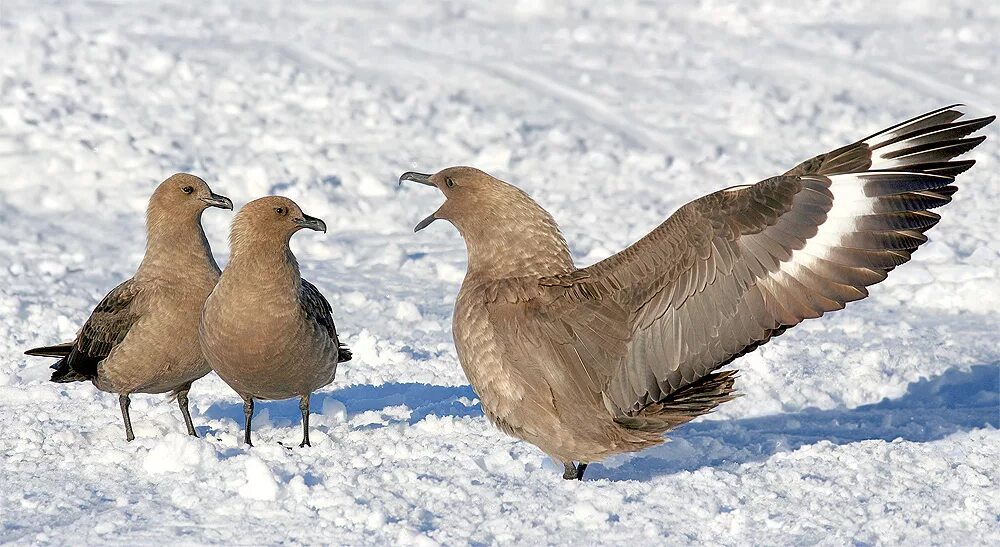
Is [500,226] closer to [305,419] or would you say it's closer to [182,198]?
[305,419]

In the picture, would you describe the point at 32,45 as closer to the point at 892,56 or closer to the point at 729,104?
the point at 729,104

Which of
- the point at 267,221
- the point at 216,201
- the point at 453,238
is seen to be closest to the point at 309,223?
the point at 267,221

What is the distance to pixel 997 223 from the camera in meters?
9.23

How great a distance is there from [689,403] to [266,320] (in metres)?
1.60

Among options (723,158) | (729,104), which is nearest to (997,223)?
(723,158)

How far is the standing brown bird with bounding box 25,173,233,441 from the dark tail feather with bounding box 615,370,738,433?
182cm

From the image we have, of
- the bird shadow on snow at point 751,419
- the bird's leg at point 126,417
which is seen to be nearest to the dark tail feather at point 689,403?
the bird shadow on snow at point 751,419

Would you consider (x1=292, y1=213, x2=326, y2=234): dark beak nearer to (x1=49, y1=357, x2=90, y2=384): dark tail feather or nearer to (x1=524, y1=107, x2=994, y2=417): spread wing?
(x1=49, y1=357, x2=90, y2=384): dark tail feather

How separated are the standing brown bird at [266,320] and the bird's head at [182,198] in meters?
0.49

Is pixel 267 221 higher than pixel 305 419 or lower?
higher

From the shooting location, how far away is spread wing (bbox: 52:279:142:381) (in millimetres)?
5457

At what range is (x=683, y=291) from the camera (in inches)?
174

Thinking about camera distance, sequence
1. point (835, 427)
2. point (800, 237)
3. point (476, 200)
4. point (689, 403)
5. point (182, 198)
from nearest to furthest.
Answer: point (800, 237)
point (689, 403)
point (476, 200)
point (182, 198)
point (835, 427)

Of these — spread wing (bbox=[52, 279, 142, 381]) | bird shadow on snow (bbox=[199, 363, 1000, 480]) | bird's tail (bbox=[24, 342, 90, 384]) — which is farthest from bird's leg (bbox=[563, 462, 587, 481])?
bird's tail (bbox=[24, 342, 90, 384])
